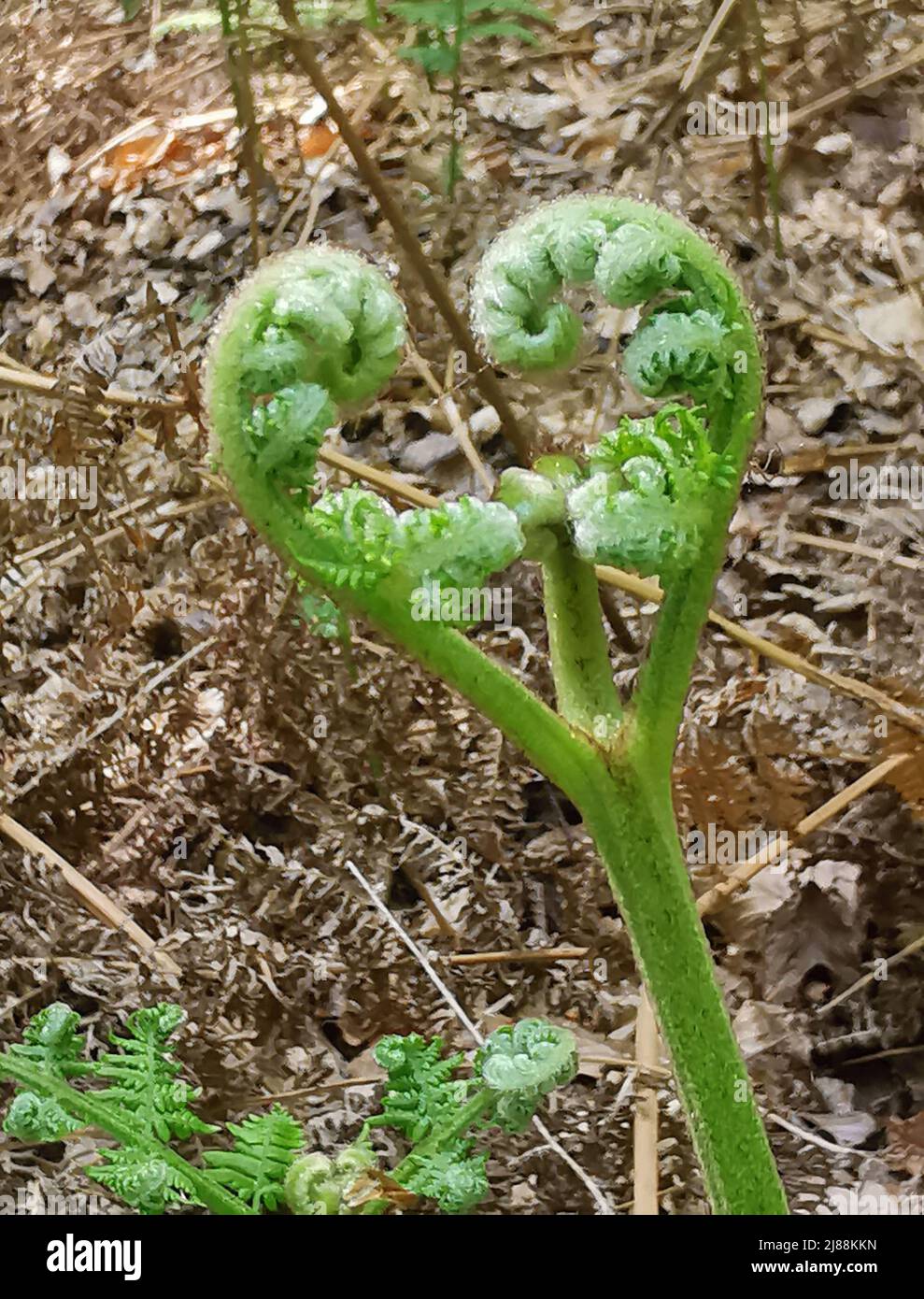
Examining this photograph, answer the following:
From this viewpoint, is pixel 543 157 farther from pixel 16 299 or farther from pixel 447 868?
pixel 447 868

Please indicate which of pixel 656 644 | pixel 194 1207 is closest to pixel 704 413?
pixel 656 644

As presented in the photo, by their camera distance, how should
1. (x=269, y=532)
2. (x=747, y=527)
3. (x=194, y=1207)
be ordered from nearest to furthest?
(x=269, y=532) → (x=194, y=1207) → (x=747, y=527)

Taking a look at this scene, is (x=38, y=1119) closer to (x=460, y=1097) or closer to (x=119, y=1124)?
(x=119, y=1124)

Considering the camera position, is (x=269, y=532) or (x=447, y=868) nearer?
(x=269, y=532)

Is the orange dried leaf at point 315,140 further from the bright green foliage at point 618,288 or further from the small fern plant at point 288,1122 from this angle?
the small fern plant at point 288,1122

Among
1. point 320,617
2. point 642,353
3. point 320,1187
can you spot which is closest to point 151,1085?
Result: point 320,1187

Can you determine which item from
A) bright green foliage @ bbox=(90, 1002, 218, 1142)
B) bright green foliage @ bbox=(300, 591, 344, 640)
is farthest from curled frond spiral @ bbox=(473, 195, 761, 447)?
bright green foliage @ bbox=(90, 1002, 218, 1142)

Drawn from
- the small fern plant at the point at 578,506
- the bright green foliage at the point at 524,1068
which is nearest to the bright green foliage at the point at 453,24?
the small fern plant at the point at 578,506
